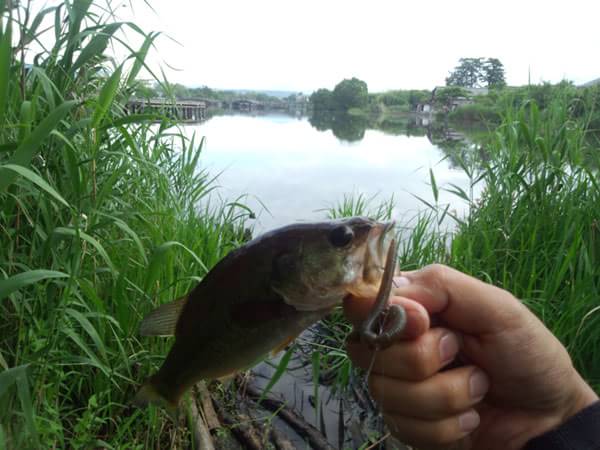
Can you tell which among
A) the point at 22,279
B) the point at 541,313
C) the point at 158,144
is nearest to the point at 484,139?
the point at 541,313

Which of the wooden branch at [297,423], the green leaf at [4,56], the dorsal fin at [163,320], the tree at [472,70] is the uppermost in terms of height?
the tree at [472,70]

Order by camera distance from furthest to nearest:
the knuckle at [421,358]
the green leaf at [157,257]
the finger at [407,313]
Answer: the green leaf at [157,257], the knuckle at [421,358], the finger at [407,313]

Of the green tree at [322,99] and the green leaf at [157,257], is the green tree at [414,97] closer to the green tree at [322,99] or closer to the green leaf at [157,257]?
the green tree at [322,99]

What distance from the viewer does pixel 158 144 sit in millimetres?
4383

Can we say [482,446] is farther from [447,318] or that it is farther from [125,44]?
[125,44]

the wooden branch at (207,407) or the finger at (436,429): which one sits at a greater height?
the finger at (436,429)

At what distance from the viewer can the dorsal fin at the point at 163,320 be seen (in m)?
1.56

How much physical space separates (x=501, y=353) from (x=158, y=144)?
3682 millimetres

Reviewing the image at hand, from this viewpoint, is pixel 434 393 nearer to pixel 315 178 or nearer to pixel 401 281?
pixel 401 281

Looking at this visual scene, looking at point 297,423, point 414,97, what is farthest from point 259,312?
point 414,97

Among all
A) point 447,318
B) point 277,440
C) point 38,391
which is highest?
point 447,318

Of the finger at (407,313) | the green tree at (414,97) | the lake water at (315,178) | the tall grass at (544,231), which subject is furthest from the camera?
the green tree at (414,97)

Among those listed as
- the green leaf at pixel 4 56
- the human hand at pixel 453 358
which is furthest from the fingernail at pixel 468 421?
the green leaf at pixel 4 56

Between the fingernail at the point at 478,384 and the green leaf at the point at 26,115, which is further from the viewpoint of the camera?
the green leaf at the point at 26,115
